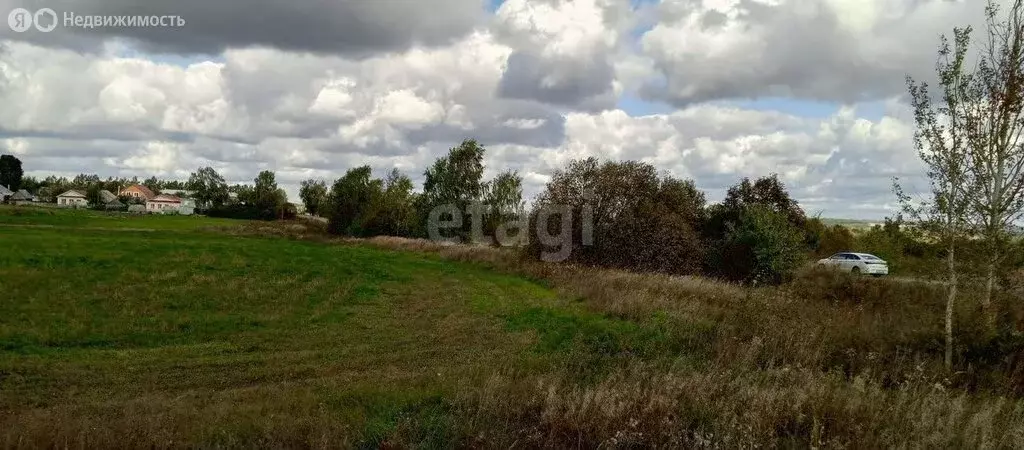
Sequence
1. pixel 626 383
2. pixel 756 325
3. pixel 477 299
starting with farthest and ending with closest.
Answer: pixel 477 299, pixel 756 325, pixel 626 383

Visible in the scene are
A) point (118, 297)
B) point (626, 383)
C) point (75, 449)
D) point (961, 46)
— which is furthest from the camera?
point (118, 297)

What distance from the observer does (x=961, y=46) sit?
1053 cm

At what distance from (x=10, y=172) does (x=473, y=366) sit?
562 feet

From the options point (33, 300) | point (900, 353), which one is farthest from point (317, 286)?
point (900, 353)

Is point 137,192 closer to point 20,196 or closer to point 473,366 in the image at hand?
point 20,196

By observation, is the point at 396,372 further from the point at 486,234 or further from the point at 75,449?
the point at 486,234

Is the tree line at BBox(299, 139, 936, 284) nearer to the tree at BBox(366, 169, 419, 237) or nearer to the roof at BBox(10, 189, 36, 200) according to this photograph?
the tree at BBox(366, 169, 419, 237)

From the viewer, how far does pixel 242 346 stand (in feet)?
42.3

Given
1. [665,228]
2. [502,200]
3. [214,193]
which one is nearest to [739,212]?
[665,228]

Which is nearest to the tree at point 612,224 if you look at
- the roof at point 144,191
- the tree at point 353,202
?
the tree at point 353,202

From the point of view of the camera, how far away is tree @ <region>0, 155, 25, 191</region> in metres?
138

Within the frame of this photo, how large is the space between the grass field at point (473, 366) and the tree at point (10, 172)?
149 metres

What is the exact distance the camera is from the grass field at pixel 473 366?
7168 millimetres

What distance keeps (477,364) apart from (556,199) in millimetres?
23821
